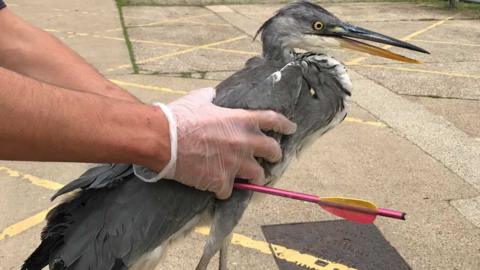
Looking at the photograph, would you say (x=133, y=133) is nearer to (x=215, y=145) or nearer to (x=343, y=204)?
(x=215, y=145)

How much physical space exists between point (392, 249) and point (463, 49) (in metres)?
6.35

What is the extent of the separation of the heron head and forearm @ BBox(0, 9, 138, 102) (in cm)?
81

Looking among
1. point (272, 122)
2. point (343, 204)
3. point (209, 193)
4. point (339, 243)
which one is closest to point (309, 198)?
point (343, 204)

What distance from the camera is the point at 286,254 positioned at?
137 inches

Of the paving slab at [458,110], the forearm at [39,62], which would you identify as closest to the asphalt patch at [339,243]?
the forearm at [39,62]

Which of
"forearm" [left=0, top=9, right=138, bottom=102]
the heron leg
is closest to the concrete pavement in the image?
the heron leg

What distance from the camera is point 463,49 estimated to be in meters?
8.86

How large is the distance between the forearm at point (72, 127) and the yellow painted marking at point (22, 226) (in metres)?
2.26

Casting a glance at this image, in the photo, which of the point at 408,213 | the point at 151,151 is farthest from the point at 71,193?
the point at 408,213

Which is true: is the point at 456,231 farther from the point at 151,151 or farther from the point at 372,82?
the point at 372,82

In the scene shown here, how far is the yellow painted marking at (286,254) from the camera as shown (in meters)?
3.38

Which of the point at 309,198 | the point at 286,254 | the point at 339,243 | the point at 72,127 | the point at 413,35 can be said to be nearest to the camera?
the point at 72,127

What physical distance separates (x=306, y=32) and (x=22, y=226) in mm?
2413

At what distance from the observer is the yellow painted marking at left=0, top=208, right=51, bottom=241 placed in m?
3.60
